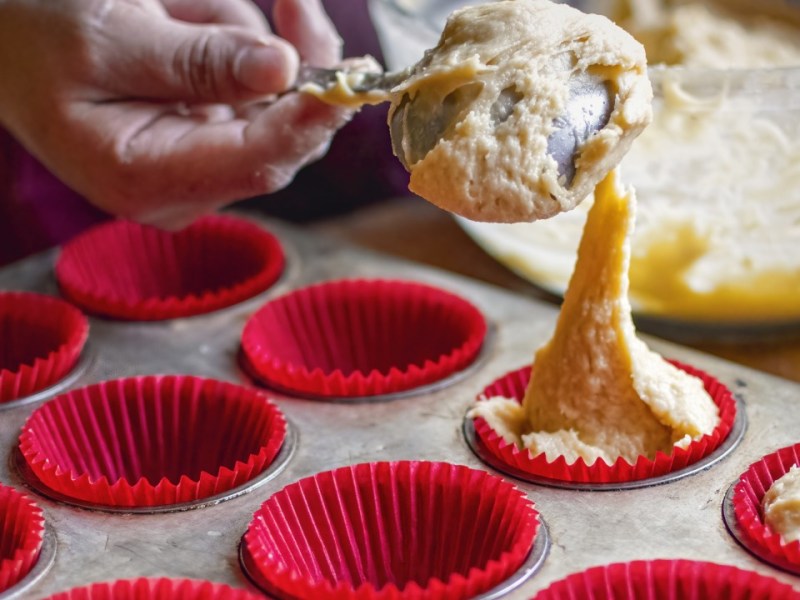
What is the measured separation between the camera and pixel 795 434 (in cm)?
156

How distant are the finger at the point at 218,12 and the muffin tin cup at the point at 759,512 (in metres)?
1.18

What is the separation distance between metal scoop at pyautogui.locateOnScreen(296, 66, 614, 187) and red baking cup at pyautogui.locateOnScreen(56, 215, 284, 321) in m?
0.87

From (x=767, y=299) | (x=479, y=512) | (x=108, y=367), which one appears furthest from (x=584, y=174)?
(x=108, y=367)

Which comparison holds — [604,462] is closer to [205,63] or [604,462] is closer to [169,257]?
[205,63]

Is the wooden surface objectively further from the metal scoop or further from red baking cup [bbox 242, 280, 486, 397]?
the metal scoop

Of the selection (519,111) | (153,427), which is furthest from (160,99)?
(519,111)

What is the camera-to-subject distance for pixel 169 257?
2373mm

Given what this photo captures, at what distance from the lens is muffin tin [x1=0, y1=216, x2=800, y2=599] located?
1.34m

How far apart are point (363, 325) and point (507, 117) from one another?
2.74 feet

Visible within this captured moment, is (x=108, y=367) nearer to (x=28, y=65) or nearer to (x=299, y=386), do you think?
(x=299, y=386)

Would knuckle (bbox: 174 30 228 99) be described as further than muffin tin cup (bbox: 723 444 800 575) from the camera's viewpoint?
Yes

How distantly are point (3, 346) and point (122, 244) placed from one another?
37cm

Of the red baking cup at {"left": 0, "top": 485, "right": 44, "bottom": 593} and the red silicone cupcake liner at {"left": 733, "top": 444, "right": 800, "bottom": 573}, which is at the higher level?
the red silicone cupcake liner at {"left": 733, "top": 444, "right": 800, "bottom": 573}

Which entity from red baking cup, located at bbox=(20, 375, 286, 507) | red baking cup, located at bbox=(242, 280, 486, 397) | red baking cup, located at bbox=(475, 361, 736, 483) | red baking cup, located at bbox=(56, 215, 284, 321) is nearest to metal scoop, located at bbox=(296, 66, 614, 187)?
red baking cup, located at bbox=(475, 361, 736, 483)
